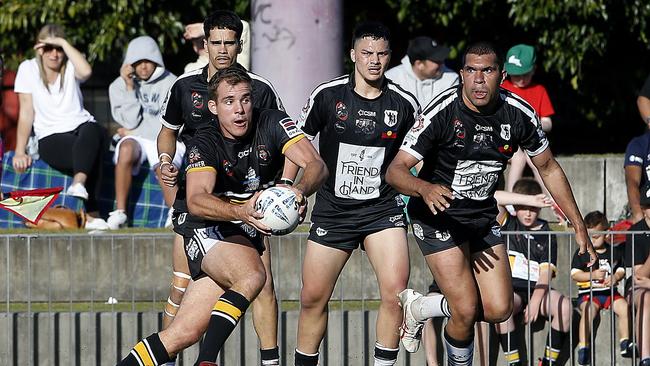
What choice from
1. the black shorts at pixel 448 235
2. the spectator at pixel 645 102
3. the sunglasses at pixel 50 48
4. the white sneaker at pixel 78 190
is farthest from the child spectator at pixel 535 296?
the sunglasses at pixel 50 48

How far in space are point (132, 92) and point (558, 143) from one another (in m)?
6.42

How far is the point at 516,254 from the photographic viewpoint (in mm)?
11031

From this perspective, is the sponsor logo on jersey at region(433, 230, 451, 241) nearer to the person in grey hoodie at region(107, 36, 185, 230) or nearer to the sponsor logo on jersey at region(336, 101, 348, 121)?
the sponsor logo on jersey at region(336, 101, 348, 121)

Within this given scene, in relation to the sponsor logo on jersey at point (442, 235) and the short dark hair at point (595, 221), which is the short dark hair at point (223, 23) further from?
the short dark hair at point (595, 221)

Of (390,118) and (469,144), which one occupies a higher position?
(390,118)

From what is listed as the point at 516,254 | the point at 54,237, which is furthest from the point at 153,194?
the point at 516,254

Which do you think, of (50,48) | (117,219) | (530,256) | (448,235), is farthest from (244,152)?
(50,48)

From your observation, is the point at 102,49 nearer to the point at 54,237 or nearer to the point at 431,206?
the point at 54,237

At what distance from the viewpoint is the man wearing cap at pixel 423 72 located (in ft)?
41.1

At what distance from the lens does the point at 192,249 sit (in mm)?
8961

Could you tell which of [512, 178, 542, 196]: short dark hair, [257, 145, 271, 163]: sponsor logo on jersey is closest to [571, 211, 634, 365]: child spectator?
[512, 178, 542, 196]: short dark hair

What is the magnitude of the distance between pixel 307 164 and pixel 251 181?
407 millimetres

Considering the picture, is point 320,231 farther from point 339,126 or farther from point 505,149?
point 505,149

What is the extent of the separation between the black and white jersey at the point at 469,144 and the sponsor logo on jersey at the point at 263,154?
938 millimetres
